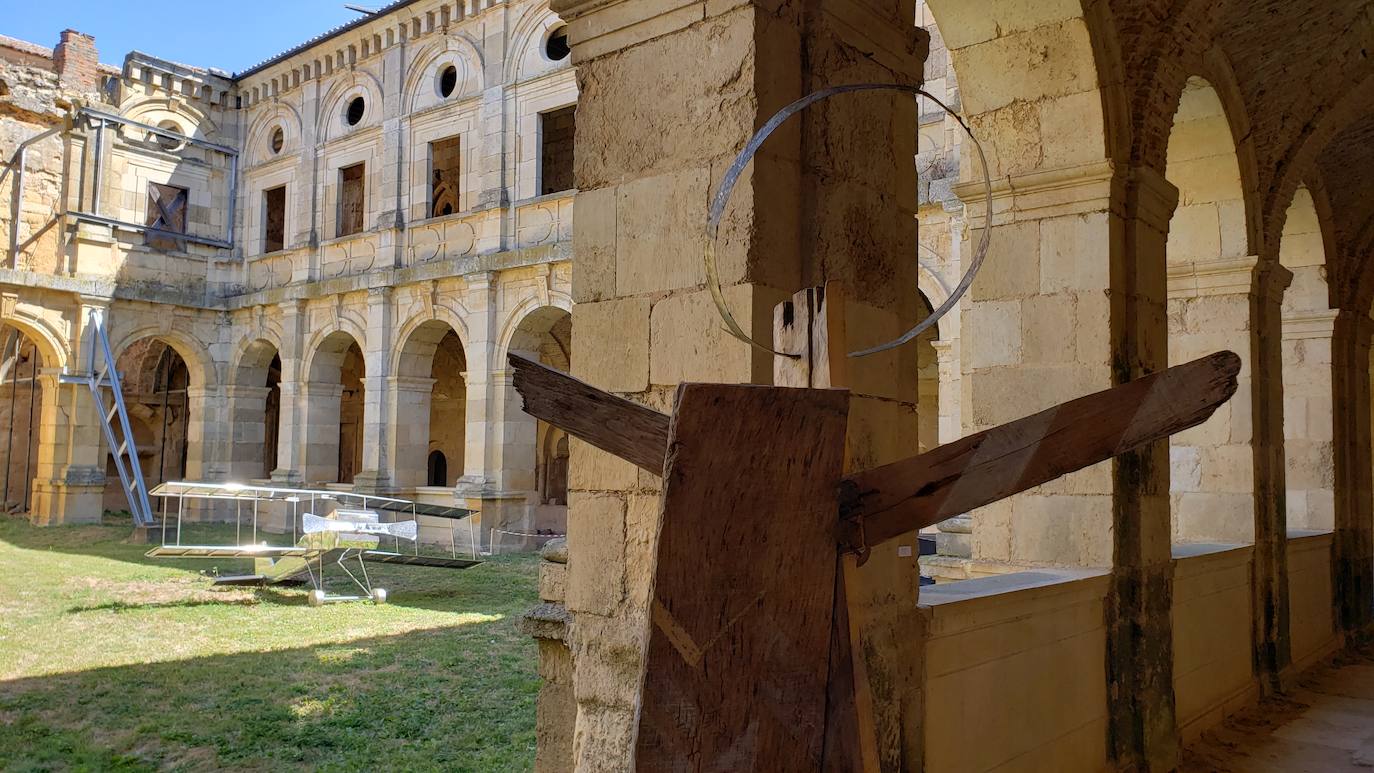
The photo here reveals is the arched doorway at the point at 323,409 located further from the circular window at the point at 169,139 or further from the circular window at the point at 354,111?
the circular window at the point at 169,139

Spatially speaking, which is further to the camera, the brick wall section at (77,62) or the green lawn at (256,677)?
the brick wall section at (77,62)

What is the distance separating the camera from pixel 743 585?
1375 millimetres

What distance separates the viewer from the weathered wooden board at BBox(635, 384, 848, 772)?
4.42ft

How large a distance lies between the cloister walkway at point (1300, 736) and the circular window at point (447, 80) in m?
13.8

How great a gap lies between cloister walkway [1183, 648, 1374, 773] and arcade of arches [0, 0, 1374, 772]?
165 mm

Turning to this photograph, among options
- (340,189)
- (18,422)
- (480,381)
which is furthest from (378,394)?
(18,422)

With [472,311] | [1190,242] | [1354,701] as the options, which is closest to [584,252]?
[1190,242]

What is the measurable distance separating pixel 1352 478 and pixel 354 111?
15.4 m

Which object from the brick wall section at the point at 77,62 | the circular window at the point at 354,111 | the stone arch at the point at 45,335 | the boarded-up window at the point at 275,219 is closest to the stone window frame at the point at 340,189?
the circular window at the point at 354,111

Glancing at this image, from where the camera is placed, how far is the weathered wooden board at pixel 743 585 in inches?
53.0

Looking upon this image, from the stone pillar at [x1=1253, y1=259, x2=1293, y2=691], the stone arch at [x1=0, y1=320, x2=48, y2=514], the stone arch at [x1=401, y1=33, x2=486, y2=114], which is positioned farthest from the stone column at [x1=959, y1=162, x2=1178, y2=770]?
the stone arch at [x1=0, y1=320, x2=48, y2=514]

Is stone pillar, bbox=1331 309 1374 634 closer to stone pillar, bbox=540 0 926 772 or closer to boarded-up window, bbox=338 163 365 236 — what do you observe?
stone pillar, bbox=540 0 926 772

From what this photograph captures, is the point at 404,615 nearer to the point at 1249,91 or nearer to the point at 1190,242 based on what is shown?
the point at 1190,242

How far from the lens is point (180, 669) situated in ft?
21.6
